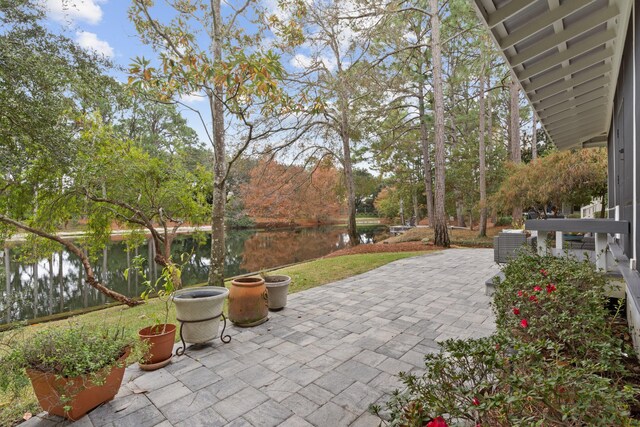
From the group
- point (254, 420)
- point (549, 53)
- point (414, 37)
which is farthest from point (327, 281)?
point (414, 37)

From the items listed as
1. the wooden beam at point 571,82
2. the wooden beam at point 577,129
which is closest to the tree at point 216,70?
the wooden beam at point 571,82

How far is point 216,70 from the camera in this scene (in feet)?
11.2

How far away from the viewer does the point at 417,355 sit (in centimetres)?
284

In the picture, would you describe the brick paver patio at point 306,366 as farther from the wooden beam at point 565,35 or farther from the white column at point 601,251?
the wooden beam at point 565,35

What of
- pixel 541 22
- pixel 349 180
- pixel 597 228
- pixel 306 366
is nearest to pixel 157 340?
pixel 306 366

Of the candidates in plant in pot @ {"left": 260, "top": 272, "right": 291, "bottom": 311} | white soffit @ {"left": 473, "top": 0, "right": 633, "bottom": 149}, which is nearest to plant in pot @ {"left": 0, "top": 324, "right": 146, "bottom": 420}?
plant in pot @ {"left": 260, "top": 272, "right": 291, "bottom": 311}

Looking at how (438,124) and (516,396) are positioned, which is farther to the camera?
(438,124)

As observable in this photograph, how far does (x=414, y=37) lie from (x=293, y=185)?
854 cm

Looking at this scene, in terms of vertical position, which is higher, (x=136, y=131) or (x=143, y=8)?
(x=136, y=131)

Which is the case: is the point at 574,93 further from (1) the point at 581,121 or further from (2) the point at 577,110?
(1) the point at 581,121

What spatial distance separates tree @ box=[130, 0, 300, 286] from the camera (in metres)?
3.39

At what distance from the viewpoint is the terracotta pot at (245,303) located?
368 centimetres

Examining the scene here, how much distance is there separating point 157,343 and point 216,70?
9.46 feet

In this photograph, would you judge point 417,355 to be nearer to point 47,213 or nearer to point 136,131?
point 47,213
